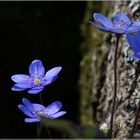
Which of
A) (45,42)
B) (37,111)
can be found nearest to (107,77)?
(37,111)

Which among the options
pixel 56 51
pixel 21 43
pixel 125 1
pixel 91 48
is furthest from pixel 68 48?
pixel 125 1

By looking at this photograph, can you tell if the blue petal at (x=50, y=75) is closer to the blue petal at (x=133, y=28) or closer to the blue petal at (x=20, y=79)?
the blue petal at (x=20, y=79)

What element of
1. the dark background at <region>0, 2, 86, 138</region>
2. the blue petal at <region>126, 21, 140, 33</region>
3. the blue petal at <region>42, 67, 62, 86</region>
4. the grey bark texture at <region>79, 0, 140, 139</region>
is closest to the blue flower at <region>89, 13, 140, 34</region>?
the blue petal at <region>126, 21, 140, 33</region>

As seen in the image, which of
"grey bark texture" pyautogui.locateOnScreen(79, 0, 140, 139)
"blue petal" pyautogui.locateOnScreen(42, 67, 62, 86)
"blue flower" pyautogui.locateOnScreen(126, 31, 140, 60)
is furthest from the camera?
"grey bark texture" pyautogui.locateOnScreen(79, 0, 140, 139)

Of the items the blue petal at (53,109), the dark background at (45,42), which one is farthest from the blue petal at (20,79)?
the dark background at (45,42)

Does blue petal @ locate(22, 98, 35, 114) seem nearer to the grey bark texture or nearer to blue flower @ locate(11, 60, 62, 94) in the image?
blue flower @ locate(11, 60, 62, 94)

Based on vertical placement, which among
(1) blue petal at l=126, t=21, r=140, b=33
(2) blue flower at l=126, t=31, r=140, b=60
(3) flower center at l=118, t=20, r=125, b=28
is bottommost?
(2) blue flower at l=126, t=31, r=140, b=60

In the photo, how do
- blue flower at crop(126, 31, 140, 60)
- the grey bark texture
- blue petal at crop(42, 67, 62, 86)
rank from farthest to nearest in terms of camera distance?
the grey bark texture, blue petal at crop(42, 67, 62, 86), blue flower at crop(126, 31, 140, 60)
